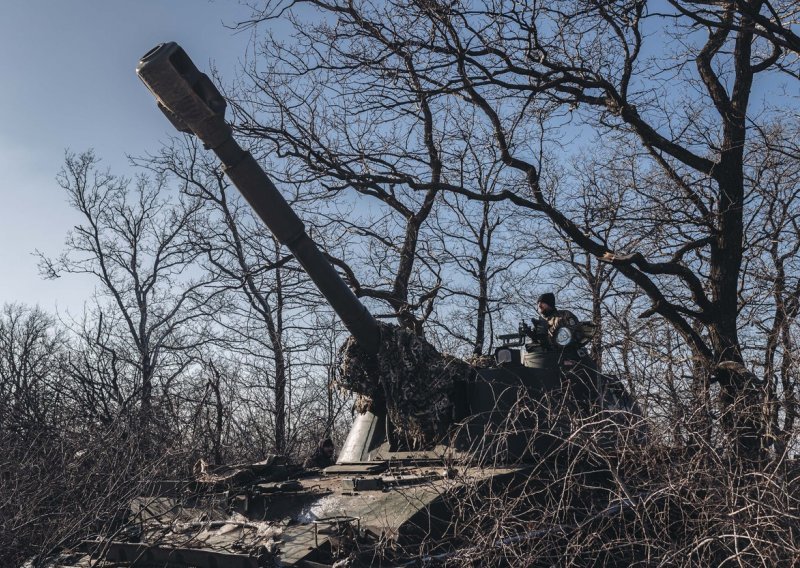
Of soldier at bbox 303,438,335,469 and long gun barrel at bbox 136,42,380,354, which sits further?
soldier at bbox 303,438,335,469

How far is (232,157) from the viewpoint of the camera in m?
6.69

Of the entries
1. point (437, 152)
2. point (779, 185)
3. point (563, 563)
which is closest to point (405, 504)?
point (563, 563)

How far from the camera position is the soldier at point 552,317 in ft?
27.2

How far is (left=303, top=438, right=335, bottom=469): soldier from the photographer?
882cm

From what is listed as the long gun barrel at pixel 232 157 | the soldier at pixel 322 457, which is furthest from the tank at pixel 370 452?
the soldier at pixel 322 457

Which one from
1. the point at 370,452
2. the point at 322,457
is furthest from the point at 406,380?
the point at 322,457

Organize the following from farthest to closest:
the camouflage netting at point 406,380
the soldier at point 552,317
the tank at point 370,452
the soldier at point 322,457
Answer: the soldier at point 322,457, the soldier at point 552,317, the camouflage netting at point 406,380, the tank at point 370,452

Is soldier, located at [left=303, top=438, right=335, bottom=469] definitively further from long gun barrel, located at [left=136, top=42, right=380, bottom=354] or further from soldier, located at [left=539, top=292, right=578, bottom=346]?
soldier, located at [left=539, top=292, right=578, bottom=346]

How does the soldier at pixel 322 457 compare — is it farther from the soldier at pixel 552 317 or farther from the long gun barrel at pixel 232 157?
the soldier at pixel 552 317

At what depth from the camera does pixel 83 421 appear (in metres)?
11.2

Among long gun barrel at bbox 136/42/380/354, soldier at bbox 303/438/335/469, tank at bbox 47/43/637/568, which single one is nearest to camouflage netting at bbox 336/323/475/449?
tank at bbox 47/43/637/568

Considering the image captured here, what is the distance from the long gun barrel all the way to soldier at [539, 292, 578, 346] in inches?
67.2

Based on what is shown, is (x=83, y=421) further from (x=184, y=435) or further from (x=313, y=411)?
(x=313, y=411)

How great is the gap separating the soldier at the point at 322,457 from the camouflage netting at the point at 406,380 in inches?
36.4
